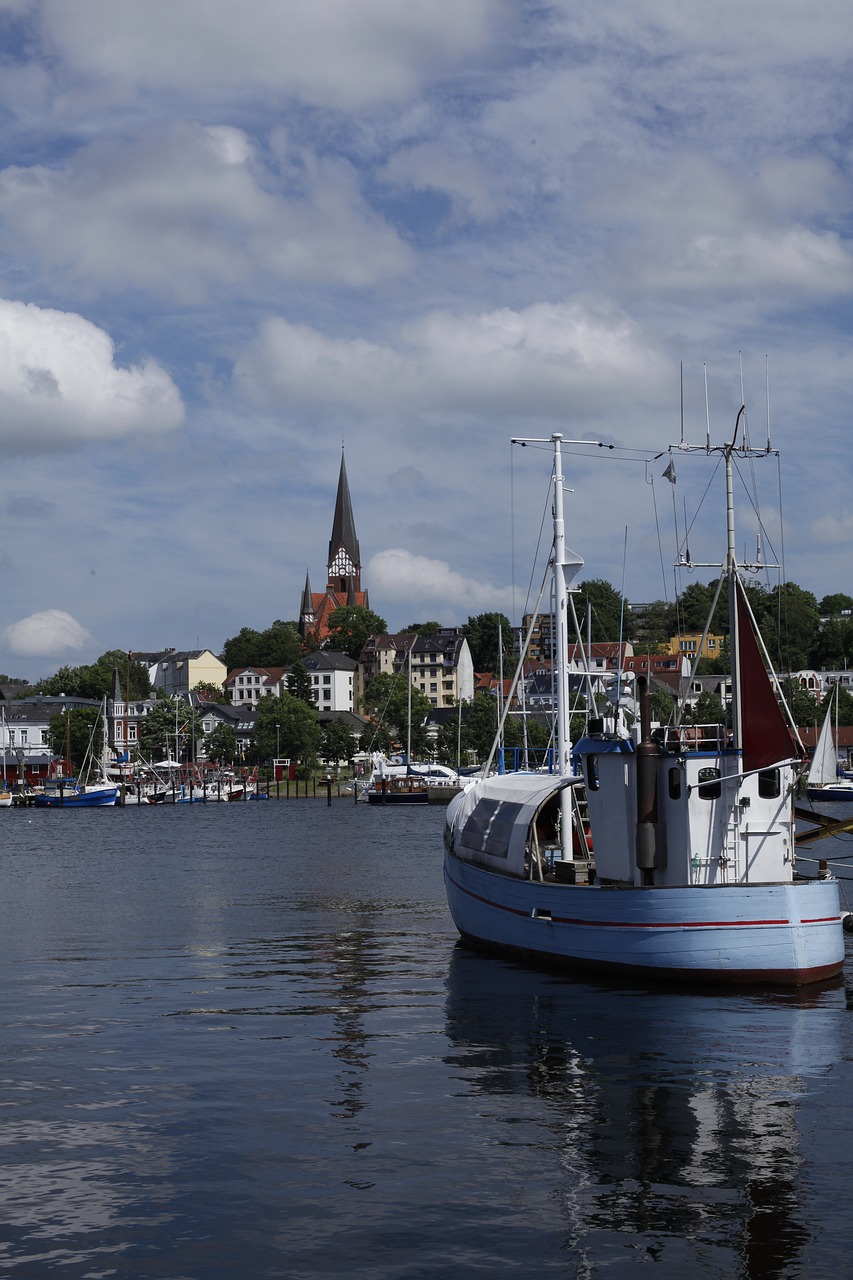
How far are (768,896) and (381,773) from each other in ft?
468

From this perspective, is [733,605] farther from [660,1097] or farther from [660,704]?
[660,704]

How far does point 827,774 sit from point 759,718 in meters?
90.3

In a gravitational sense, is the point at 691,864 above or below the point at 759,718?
below

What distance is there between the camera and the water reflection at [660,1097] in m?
16.3

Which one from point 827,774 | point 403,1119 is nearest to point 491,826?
point 403,1119

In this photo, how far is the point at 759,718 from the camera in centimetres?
3167

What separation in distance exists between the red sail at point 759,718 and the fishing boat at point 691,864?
0.09 ft

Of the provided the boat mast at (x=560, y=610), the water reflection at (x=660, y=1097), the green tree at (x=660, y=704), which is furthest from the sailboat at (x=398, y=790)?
the water reflection at (x=660, y=1097)

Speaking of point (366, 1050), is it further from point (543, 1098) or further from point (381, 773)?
point (381, 773)

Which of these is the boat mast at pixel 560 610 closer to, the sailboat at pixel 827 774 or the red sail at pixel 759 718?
the red sail at pixel 759 718

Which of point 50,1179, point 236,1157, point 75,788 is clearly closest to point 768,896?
point 236,1157

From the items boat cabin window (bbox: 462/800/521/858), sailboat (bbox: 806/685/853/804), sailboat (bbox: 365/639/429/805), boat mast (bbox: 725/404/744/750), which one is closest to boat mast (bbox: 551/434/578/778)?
boat cabin window (bbox: 462/800/521/858)

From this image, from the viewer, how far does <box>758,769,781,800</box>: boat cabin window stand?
104 ft

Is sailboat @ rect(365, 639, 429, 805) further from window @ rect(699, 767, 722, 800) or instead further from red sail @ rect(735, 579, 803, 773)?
window @ rect(699, 767, 722, 800)
